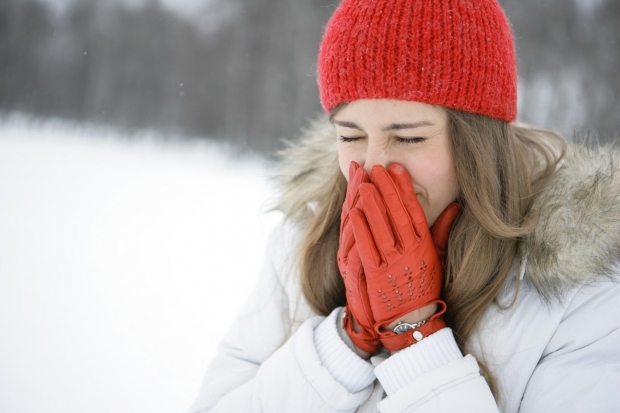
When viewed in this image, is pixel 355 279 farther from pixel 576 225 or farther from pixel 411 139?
pixel 576 225

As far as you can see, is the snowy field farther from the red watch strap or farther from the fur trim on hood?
the fur trim on hood

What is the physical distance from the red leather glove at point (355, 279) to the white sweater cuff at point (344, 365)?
4 centimetres

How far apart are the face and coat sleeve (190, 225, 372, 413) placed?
0.46m

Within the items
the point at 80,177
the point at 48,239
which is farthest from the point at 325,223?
the point at 80,177

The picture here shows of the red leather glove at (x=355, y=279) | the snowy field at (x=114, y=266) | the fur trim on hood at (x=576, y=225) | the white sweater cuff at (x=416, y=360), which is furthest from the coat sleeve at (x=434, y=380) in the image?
the snowy field at (x=114, y=266)

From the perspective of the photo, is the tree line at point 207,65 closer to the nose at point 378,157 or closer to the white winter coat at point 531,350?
the nose at point 378,157

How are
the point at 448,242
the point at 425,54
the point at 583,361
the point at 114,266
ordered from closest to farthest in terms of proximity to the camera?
the point at 583,361 < the point at 425,54 < the point at 448,242 < the point at 114,266

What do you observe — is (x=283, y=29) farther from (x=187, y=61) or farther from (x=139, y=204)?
(x=139, y=204)

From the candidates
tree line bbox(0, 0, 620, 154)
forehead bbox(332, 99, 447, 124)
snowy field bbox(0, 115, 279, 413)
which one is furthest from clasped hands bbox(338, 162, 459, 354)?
tree line bbox(0, 0, 620, 154)

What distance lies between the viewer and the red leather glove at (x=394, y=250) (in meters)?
1.08

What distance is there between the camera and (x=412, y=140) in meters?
1.14

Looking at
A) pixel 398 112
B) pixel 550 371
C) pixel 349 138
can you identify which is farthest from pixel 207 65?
pixel 550 371

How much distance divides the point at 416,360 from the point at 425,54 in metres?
0.69

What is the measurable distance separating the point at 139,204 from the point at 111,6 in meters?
2.77
